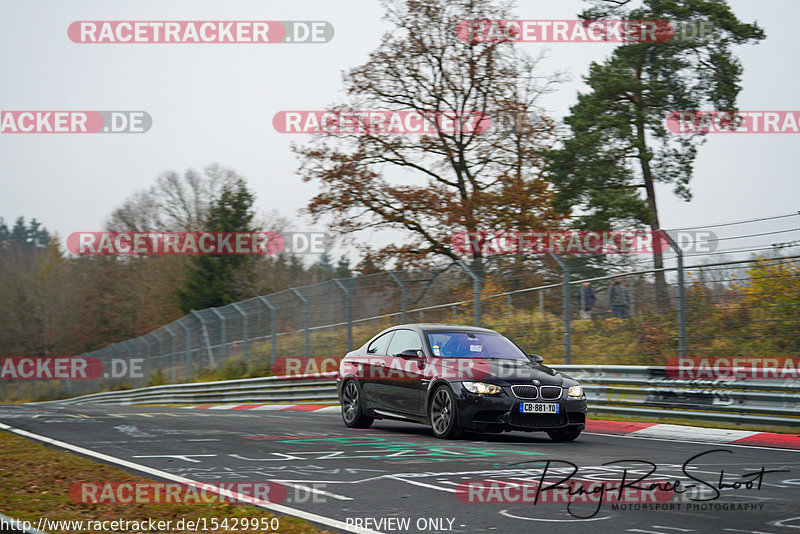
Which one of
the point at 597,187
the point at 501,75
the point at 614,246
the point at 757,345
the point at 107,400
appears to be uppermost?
the point at 501,75

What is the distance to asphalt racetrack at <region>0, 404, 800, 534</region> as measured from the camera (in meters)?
5.68

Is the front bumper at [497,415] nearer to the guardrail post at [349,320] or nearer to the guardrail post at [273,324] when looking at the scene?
the guardrail post at [349,320]

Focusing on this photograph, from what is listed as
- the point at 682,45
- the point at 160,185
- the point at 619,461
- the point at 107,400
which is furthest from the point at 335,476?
the point at 160,185

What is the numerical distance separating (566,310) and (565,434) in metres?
5.00

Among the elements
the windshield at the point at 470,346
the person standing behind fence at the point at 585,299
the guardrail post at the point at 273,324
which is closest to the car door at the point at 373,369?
the windshield at the point at 470,346

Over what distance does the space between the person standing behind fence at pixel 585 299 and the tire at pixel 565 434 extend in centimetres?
467

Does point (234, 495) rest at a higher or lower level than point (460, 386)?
lower

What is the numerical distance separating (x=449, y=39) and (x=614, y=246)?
9.27 metres

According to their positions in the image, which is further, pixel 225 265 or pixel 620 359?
pixel 225 265

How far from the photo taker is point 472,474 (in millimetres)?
7664

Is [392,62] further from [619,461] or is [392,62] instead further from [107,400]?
[619,461]

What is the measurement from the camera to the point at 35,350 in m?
70.6

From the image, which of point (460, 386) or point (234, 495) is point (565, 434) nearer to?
point (460, 386)

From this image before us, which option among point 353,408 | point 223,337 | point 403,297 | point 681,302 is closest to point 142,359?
point 223,337
